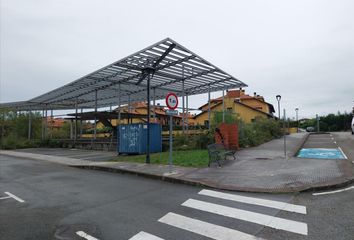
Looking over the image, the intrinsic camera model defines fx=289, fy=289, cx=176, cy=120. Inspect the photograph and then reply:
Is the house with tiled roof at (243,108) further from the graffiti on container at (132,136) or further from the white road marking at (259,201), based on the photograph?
the white road marking at (259,201)

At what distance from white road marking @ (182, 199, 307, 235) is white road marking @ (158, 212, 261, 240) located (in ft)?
2.11

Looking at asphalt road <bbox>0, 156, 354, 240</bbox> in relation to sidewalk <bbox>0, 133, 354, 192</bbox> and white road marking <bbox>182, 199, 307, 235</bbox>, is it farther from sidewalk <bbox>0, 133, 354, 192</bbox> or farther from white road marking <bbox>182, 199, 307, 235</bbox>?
sidewalk <bbox>0, 133, 354, 192</bbox>

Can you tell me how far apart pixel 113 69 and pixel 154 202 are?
13856mm

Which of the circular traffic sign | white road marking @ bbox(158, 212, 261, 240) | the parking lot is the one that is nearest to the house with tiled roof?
the parking lot

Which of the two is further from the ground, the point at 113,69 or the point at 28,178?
the point at 113,69

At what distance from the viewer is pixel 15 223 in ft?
17.5

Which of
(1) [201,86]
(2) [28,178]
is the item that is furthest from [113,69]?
(2) [28,178]

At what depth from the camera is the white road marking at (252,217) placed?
484cm

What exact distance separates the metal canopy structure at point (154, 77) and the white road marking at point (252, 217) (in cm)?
746

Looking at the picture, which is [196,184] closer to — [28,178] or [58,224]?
[58,224]

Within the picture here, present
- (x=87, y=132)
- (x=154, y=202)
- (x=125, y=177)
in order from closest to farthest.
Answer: (x=154, y=202) < (x=125, y=177) < (x=87, y=132)

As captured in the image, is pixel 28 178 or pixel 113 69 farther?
pixel 113 69

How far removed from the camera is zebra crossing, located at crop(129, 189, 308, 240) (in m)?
4.60

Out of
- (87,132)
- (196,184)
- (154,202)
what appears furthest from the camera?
(87,132)
